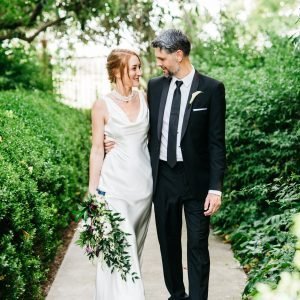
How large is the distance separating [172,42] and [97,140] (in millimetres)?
829

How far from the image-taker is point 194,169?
13.3 ft

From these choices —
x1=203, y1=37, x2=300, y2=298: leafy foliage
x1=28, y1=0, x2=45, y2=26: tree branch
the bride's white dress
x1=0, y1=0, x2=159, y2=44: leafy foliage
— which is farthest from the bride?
x1=28, y1=0, x2=45, y2=26: tree branch

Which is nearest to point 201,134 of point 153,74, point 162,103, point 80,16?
point 162,103

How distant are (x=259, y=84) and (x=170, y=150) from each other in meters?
2.97

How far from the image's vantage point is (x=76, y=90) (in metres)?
19.0

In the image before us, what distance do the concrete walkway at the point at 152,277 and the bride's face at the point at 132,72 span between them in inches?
72.6

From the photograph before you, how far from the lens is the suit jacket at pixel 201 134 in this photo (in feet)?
13.1

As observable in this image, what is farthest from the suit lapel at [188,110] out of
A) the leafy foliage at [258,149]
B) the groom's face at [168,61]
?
the leafy foliage at [258,149]

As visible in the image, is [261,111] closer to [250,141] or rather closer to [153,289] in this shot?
[250,141]

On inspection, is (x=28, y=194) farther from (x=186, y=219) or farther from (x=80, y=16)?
(x=80, y=16)

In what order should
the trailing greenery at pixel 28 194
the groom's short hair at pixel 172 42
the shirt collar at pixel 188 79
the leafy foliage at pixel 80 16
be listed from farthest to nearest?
the leafy foliage at pixel 80 16, the shirt collar at pixel 188 79, the groom's short hair at pixel 172 42, the trailing greenery at pixel 28 194

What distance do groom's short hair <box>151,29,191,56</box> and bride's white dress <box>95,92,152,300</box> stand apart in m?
0.43

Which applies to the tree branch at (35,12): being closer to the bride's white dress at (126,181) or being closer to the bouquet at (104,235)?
the bride's white dress at (126,181)

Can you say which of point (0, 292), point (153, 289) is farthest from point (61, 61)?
point (0, 292)
